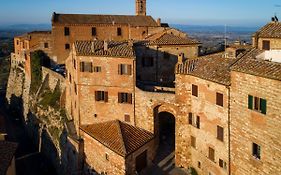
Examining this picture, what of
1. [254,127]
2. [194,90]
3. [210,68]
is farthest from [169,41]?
[254,127]

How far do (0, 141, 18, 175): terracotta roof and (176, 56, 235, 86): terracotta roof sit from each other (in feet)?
48.8

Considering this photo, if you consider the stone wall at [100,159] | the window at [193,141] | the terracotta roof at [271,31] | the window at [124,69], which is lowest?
the stone wall at [100,159]

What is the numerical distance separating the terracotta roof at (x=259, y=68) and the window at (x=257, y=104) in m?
1.61

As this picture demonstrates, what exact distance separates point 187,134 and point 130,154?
5303 mm

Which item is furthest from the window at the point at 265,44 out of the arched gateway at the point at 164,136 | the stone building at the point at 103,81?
the stone building at the point at 103,81

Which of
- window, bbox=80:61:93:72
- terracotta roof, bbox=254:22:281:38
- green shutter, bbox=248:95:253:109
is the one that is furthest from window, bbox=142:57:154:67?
green shutter, bbox=248:95:253:109

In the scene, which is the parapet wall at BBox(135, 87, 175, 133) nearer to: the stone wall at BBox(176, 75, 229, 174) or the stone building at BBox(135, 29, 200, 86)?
the stone wall at BBox(176, 75, 229, 174)

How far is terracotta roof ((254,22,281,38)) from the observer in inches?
1349

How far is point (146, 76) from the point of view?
4156cm

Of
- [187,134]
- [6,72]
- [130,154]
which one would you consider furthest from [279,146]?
[6,72]

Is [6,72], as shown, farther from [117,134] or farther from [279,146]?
[279,146]

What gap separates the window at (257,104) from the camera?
2269 cm

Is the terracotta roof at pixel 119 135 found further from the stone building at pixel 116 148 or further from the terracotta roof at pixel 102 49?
Result: the terracotta roof at pixel 102 49

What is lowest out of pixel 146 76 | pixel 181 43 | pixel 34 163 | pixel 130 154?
pixel 34 163
